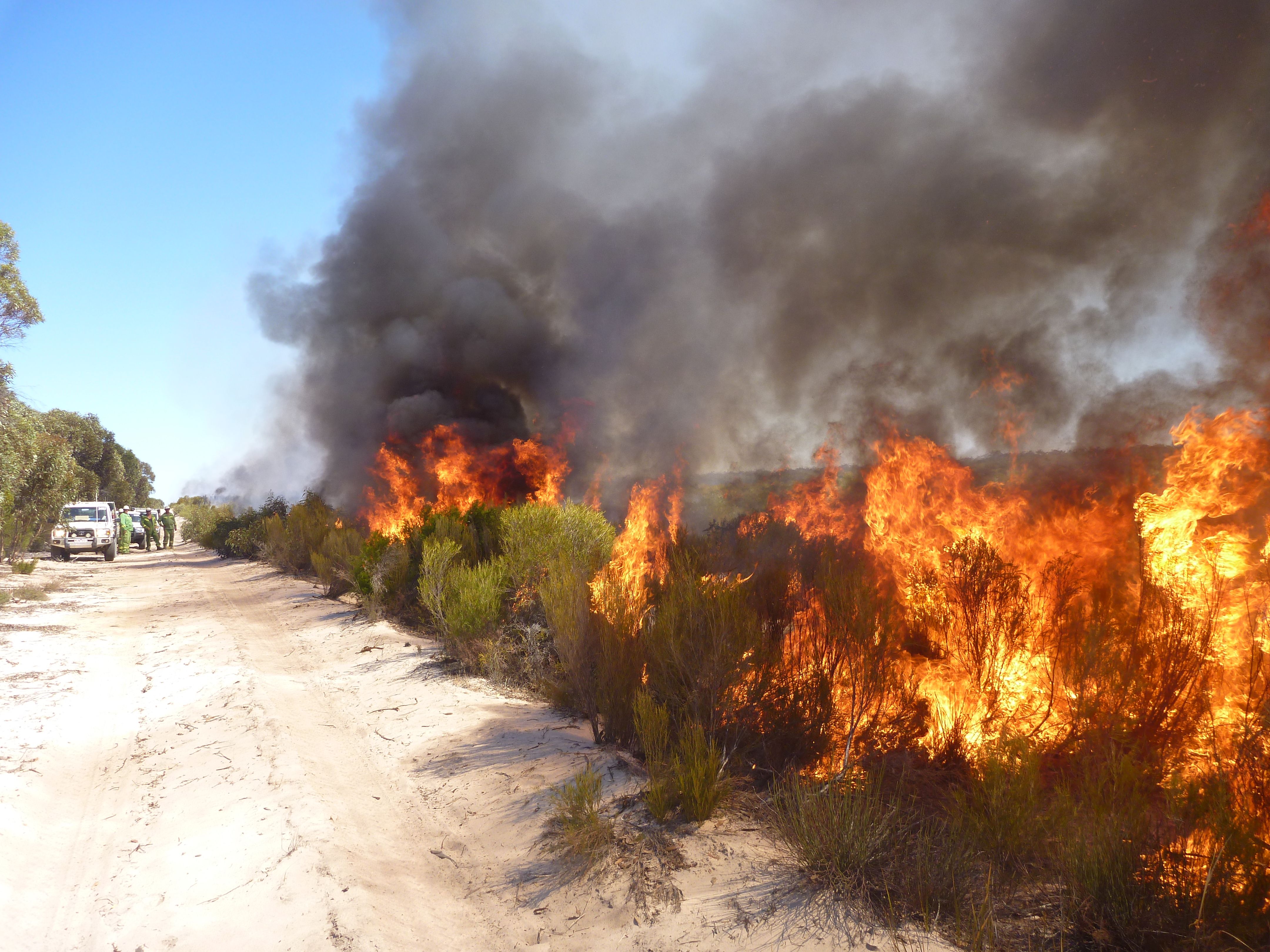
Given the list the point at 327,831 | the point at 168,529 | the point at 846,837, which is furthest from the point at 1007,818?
the point at 168,529

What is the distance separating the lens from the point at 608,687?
5.63 metres

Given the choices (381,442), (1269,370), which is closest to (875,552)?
(1269,370)

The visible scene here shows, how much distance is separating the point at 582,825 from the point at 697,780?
732 millimetres

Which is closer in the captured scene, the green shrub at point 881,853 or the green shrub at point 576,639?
the green shrub at point 881,853

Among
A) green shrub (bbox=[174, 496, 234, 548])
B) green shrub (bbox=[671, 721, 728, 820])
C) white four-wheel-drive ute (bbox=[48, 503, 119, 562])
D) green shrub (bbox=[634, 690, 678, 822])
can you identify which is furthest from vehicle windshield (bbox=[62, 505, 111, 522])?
green shrub (bbox=[671, 721, 728, 820])

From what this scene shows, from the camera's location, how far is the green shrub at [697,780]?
417cm

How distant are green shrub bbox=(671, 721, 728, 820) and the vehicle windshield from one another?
3044 centimetres

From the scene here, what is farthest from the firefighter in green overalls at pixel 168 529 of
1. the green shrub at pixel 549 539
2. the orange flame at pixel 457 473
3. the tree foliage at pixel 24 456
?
the green shrub at pixel 549 539

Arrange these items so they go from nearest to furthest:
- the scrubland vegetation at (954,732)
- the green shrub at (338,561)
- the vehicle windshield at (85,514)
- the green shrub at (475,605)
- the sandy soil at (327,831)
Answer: the scrubland vegetation at (954,732)
the sandy soil at (327,831)
the green shrub at (475,605)
the green shrub at (338,561)
the vehicle windshield at (85,514)

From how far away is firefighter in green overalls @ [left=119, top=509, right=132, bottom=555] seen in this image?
33438mm

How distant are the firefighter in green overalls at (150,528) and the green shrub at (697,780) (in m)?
39.2

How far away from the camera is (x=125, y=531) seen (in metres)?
34.3

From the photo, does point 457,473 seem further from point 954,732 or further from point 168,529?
point 168,529

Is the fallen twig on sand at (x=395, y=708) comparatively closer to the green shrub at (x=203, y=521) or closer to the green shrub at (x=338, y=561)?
Answer: the green shrub at (x=338, y=561)
